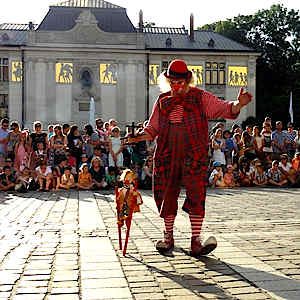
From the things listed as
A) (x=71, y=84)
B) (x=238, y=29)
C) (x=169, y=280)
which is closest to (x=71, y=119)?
(x=71, y=84)

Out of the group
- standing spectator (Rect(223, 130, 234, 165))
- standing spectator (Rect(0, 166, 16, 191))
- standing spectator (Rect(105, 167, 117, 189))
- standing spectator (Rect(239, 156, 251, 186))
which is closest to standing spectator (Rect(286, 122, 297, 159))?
standing spectator (Rect(239, 156, 251, 186))

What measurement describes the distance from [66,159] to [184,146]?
951 cm

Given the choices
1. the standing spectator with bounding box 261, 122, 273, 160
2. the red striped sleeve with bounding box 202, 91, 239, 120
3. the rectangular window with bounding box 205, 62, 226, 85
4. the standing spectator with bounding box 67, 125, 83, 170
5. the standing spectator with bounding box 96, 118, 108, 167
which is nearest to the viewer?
the red striped sleeve with bounding box 202, 91, 239, 120

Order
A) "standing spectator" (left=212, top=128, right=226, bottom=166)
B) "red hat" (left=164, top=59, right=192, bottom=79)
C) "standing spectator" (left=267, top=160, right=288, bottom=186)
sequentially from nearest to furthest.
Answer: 1. "red hat" (left=164, top=59, right=192, bottom=79)
2. "standing spectator" (left=212, top=128, right=226, bottom=166)
3. "standing spectator" (left=267, top=160, right=288, bottom=186)

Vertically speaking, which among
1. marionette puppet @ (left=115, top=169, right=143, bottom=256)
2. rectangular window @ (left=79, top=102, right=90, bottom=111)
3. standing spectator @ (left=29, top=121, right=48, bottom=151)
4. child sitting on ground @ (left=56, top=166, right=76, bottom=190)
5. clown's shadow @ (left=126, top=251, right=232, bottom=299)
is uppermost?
rectangular window @ (left=79, top=102, right=90, bottom=111)

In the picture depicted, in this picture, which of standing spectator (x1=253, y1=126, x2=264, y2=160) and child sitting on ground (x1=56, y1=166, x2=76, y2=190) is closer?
child sitting on ground (x1=56, y1=166, x2=76, y2=190)

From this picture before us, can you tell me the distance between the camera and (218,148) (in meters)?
15.7

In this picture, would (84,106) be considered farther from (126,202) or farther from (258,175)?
(126,202)

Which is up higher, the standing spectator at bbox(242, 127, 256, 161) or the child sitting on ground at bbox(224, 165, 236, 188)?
the standing spectator at bbox(242, 127, 256, 161)

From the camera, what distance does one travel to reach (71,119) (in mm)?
49281

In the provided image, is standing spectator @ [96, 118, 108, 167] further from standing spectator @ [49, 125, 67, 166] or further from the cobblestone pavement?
the cobblestone pavement

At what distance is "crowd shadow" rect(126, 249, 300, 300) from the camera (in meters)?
4.30

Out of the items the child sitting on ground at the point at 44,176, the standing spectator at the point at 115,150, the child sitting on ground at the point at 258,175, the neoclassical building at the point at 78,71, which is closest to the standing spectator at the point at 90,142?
the standing spectator at the point at 115,150

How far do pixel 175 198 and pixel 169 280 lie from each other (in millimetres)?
1376
